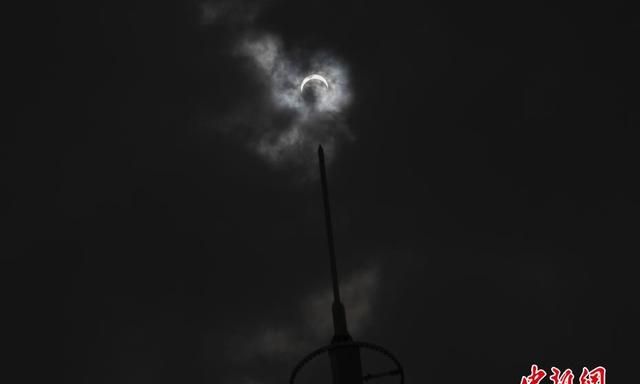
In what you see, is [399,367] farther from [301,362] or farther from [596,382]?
[596,382]

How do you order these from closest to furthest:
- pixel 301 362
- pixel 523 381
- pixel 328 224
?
pixel 301 362
pixel 328 224
pixel 523 381

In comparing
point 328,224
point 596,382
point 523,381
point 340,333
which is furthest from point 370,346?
point 596,382

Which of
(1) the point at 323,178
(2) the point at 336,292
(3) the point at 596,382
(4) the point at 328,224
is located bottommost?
(2) the point at 336,292

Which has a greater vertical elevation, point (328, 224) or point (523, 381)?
point (523, 381)

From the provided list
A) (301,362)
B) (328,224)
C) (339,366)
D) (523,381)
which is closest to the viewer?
(339,366)

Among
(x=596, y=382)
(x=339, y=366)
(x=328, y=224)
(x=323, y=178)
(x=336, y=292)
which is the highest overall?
(x=596, y=382)

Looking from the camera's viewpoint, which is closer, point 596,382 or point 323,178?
point 323,178

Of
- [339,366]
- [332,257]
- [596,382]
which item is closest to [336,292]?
[332,257]

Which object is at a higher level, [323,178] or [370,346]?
[323,178]

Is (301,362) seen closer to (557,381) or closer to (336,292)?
(336,292)
